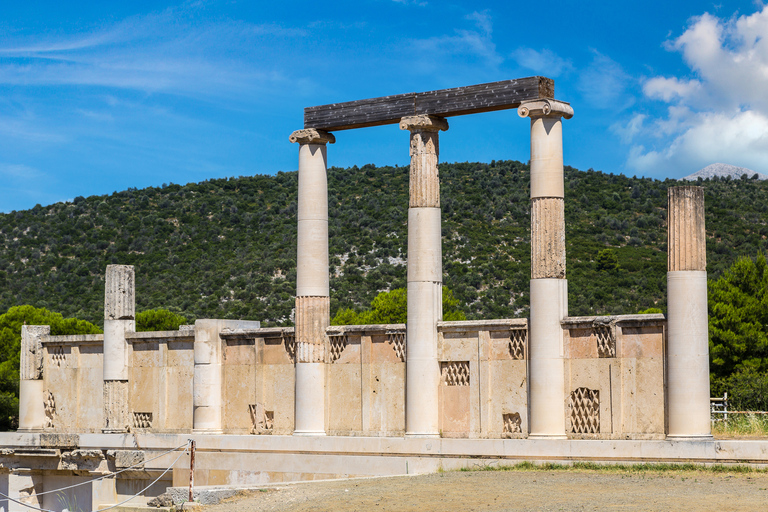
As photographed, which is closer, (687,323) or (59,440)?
(687,323)

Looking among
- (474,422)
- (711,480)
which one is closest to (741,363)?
(474,422)

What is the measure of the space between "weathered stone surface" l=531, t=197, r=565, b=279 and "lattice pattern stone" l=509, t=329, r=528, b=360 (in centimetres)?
126

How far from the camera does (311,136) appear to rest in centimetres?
2159

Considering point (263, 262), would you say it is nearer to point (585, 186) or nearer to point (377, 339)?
point (585, 186)

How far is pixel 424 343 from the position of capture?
19750 millimetres

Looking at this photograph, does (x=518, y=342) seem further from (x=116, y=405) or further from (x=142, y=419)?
(x=116, y=405)

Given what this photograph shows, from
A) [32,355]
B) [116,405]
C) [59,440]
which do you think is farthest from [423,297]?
[32,355]

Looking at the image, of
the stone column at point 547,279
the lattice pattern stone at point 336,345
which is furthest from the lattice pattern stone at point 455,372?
the lattice pattern stone at point 336,345

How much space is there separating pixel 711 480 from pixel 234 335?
1169 cm

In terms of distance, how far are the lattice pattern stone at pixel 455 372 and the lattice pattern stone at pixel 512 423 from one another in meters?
1.12

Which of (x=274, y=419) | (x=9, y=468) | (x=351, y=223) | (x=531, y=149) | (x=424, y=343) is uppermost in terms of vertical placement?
(x=351, y=223)

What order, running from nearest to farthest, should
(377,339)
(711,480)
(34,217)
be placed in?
(711,480), (377,339), (34,217)

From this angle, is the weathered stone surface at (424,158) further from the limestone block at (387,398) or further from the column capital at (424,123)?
the limestone block at (387,398)

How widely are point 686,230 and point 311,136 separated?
8.78m
